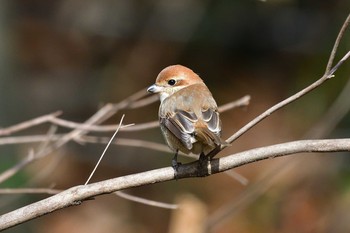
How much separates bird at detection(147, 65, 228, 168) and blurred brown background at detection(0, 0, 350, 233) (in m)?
2.71

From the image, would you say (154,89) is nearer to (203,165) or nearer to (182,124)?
(182,124)

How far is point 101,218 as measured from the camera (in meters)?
7.82

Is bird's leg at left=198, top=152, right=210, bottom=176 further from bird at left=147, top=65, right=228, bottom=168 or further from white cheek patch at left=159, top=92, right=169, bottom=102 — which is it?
white cheek patch at left=159, top=92, right=169, bottom=102

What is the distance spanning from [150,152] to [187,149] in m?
4.23

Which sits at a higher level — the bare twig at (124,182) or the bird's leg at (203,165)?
the bird's leg at (203,165)

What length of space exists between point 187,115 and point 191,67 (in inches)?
176

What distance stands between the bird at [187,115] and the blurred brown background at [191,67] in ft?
8.89

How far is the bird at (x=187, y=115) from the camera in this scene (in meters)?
3.35

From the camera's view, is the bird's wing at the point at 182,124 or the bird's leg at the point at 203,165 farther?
the bird's wing at the point at 182,124

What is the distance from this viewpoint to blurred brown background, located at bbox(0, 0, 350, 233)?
6758 millimetres

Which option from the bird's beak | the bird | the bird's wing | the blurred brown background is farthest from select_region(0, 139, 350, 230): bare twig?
the blurred brown background

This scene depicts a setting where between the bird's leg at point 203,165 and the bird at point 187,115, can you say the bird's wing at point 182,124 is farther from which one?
the bird's leg at point 203,165

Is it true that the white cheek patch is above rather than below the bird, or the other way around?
above

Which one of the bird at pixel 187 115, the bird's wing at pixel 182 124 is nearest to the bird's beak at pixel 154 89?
the bird at pixel 187 115
